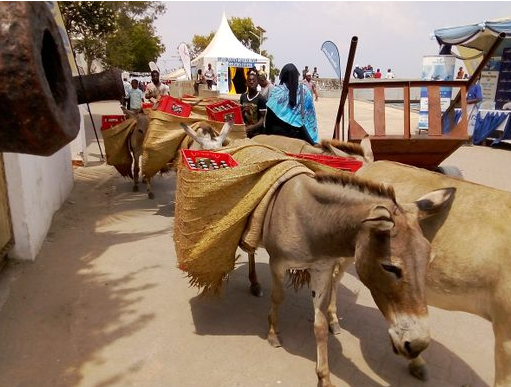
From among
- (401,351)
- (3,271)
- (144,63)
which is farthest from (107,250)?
(144,63)

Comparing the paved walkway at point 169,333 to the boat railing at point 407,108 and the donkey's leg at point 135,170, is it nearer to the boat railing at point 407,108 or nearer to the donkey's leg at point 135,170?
the boat railing at point 407,108

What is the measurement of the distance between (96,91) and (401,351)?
190 centimetres

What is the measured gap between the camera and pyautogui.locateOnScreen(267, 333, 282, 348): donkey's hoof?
3.39 meters

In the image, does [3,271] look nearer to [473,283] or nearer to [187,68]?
[473,283]

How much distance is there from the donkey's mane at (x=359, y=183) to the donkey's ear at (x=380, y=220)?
195 mm

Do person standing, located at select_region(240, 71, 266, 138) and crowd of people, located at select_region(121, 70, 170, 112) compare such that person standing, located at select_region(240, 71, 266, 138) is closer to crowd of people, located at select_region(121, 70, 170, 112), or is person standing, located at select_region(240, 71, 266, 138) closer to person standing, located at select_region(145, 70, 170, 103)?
crowd of people, located at select_region(121, 70, 170, 112)

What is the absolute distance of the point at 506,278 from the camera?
221 cm

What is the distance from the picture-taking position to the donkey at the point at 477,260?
2.25 metres

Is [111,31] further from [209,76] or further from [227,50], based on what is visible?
[227,50]

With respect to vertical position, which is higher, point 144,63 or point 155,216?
point 144,63

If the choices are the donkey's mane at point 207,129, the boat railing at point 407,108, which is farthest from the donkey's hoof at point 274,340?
the donkey's mane at point 207,129

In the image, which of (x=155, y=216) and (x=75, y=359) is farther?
(x=155, y=216)

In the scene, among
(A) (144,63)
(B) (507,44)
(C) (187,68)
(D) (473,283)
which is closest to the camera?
(D) (473,283)

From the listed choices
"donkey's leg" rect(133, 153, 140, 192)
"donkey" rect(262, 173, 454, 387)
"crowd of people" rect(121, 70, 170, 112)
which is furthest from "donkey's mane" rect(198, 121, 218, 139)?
"crowd of people" rect(121, 70, 170, 112)
